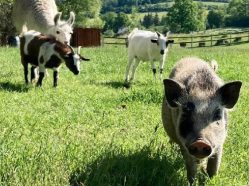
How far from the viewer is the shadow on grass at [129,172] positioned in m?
5.42

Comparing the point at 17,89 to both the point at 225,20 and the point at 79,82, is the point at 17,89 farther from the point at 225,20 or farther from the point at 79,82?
the point at 225,20

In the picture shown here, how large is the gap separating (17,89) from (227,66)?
1043 centimetres

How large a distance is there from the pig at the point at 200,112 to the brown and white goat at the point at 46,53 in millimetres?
7844

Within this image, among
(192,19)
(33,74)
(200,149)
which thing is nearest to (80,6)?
(33,74)

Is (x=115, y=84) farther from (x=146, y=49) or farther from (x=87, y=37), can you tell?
(x=87, y=37)

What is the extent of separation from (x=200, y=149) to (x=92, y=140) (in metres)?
2.76

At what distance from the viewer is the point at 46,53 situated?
13.3 metres

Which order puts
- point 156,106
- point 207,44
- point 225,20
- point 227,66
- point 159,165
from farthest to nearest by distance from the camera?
point 225,20
point 207,44
point 227,66
point 156,106
point 159,165

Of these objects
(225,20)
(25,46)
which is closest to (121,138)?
(25,46)

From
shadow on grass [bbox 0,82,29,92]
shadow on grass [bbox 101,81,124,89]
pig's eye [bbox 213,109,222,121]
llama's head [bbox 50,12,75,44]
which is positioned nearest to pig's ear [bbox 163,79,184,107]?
pig's eye [bbox 213,109,222,121]

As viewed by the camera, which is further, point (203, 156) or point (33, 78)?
point (33, 78)

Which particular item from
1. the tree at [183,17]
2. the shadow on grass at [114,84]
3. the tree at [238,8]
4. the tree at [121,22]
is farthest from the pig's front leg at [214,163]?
the tree at [121,22]

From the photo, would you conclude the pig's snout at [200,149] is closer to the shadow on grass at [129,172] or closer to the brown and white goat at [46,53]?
the shadow on grass at [129,172]

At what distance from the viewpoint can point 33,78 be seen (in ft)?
47.4
